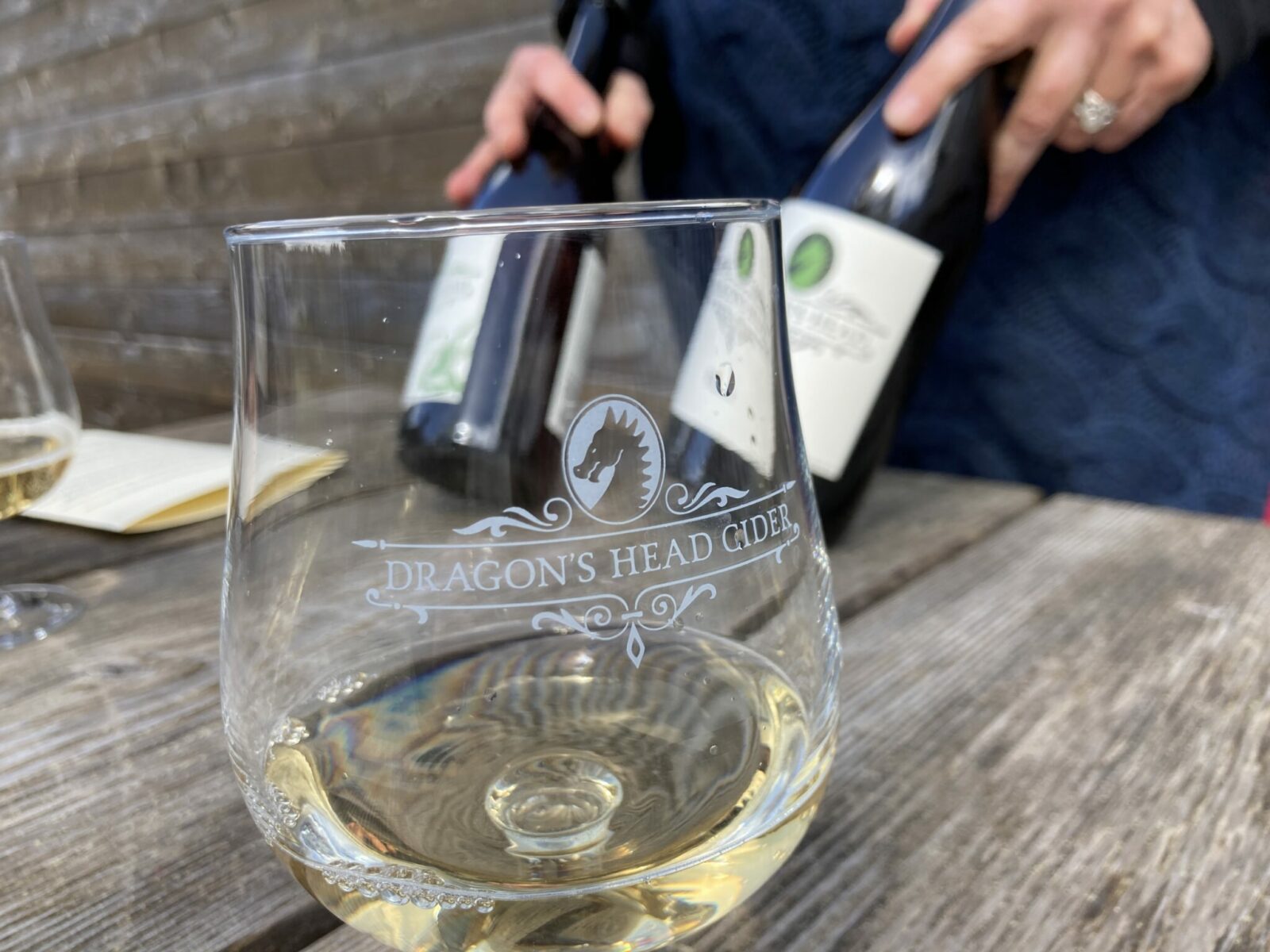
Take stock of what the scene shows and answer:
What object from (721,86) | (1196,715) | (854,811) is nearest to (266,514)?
(854,811)

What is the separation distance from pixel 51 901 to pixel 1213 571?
1.75 feet

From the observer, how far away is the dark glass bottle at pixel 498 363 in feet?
0.72

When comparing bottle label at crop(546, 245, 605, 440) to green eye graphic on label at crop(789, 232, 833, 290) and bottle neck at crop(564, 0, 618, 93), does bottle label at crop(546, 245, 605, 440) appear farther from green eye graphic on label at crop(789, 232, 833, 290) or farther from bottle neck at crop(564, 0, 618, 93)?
bottle neck at crop(564, 0, 618, 93)

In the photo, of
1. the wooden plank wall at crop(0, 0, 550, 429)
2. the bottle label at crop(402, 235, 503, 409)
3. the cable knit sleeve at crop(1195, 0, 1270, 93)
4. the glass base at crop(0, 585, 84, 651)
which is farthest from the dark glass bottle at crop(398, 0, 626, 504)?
the wooden plank wall at crop(0, 0, 550, 429)

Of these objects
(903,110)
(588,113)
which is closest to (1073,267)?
(903,110)

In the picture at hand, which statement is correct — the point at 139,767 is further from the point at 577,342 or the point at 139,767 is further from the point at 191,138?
the point at 191,138

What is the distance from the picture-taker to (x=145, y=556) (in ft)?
2.04

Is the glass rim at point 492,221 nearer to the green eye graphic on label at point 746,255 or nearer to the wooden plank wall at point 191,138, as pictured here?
the green eye graphic on label at point 746,255

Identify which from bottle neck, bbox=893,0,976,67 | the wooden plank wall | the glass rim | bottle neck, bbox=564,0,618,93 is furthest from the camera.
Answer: the wooden plank wall

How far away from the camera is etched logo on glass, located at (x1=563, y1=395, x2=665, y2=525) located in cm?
22

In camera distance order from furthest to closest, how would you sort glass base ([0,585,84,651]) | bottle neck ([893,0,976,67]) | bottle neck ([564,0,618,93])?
bottle neck ([564,0,618,93]) → bottle neck ([893,0,976,67]) → glass base ([0,585,84,651])

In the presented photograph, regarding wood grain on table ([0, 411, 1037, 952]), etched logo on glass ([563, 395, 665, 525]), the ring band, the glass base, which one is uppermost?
the ring band

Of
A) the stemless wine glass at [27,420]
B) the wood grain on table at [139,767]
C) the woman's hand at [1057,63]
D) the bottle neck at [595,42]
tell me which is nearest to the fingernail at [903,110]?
the woman's hand at [1057,63]

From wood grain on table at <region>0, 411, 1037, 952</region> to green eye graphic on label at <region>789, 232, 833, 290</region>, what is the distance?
17 cm
